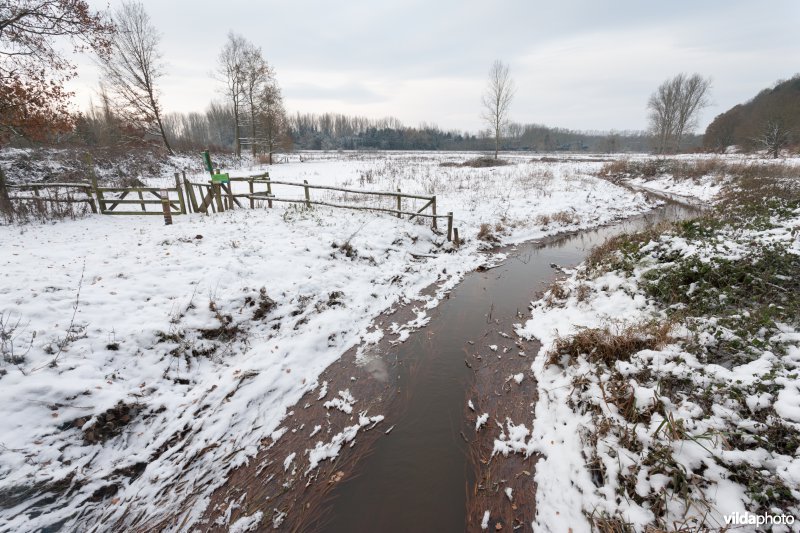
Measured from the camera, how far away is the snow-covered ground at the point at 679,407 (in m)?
2.74

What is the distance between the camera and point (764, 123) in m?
34.0

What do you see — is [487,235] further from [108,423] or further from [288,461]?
[108,423]

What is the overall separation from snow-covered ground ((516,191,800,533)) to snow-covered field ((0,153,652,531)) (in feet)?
9.70

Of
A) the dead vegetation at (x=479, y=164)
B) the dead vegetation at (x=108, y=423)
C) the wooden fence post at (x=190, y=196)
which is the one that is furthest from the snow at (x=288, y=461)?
the dead vegetation at (x=479, y=164)

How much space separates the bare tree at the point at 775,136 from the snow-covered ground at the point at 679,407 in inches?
1372

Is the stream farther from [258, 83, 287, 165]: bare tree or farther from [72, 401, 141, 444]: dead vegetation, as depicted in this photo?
[258, 83, 287, 165]: bare tree

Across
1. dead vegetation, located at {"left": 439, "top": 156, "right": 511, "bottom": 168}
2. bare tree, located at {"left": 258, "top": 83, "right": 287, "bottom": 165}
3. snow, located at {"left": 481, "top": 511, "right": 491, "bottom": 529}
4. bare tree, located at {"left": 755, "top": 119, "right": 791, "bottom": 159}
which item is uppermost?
bare tree, located at {"left": 258, "top": 83, "right": 287, "bottom": 165}

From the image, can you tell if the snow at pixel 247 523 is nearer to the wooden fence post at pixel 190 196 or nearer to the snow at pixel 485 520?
the snow at pixel 485 520

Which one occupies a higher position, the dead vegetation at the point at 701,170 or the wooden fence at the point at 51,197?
the dead vegetation at the point at 701,170

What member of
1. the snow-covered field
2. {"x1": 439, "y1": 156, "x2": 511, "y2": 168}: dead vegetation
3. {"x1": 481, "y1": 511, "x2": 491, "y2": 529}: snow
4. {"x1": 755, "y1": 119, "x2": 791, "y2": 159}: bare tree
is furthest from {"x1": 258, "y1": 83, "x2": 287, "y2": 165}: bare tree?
{"x1": 755, "y1": 119, "x2": 791, "y2": 159}: bare tree

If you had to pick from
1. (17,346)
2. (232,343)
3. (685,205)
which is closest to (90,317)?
(17,346)

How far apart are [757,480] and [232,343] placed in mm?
6515

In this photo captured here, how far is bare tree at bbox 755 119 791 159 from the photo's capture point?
27.8 metres

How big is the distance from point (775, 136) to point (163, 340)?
44965 millimetres
